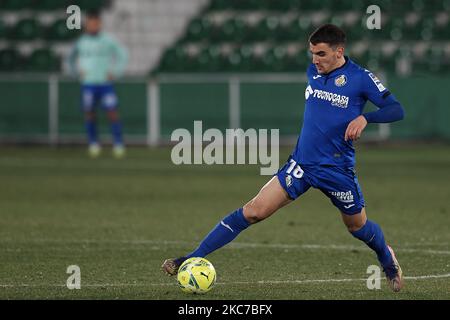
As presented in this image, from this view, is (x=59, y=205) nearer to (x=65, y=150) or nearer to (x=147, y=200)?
(x=147, y=200)

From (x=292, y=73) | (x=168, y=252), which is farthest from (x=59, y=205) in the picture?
(x=292, y=73)

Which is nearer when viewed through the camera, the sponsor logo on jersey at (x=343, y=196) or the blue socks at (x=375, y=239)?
the sponsor logo on jersey at (x=343, y=196)

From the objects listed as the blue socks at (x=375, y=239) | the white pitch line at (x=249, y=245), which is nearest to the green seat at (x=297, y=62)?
the white pitch line at (x=249, y=245)

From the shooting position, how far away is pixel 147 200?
14641 mm

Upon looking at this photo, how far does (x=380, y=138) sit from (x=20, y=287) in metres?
16.7

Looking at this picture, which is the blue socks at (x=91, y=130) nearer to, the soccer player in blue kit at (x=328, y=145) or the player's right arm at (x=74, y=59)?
the player's right arm at (x=74, y=59)

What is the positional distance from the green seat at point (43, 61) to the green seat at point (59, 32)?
90 cm

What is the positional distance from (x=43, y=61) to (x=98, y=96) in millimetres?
3953

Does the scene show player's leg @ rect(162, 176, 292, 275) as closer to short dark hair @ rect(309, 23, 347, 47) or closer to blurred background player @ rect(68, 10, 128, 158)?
short dark hair @ rect(309, 23, 347, 47)

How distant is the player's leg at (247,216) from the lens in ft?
26.0

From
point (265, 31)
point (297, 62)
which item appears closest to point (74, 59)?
point (297, 62)

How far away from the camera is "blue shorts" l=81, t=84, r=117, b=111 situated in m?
21.7

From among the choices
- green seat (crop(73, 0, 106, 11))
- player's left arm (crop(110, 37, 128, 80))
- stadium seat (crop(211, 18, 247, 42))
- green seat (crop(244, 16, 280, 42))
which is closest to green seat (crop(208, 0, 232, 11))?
stadium seat (crop(211, 18, 247, 42))

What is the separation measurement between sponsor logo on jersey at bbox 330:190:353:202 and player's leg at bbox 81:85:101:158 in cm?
1401
